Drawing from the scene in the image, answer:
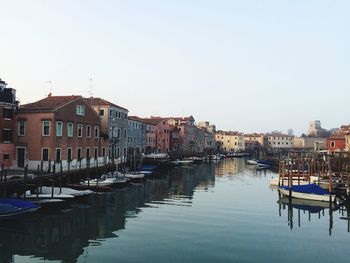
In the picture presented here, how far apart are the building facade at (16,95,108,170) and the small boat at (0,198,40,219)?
10.9 m

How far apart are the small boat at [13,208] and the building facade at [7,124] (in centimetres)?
1321

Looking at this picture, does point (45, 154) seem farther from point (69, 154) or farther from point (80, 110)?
point (80, 110)

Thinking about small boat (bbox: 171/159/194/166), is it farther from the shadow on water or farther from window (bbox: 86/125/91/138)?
the shadow on water

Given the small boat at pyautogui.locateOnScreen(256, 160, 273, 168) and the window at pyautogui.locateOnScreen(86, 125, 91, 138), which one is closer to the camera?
the window at pyautogui.locateOnScreen(86, 125, 91, 138)

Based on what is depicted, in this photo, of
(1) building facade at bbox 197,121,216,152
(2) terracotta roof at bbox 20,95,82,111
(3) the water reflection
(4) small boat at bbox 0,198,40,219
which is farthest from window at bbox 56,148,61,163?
(1) building facade at bbox 197,121,216,152

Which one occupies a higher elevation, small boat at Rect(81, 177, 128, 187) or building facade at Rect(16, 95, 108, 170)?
building facade at Rect(16, 95, 108, 170)

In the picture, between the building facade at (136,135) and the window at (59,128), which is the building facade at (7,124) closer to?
the window at (59,128)

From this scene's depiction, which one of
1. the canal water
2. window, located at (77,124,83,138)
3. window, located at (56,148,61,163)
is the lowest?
the canal water

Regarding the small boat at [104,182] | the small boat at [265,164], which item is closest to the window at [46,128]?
the small boat at [104,182]

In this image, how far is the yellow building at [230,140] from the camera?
503 feet

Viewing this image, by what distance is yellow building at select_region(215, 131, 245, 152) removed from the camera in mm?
153250

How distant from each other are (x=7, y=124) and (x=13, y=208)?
15870 mm

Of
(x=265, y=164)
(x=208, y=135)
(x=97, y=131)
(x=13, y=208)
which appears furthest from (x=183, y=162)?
(x=13, y=208)

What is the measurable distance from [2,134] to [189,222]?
831 inches
